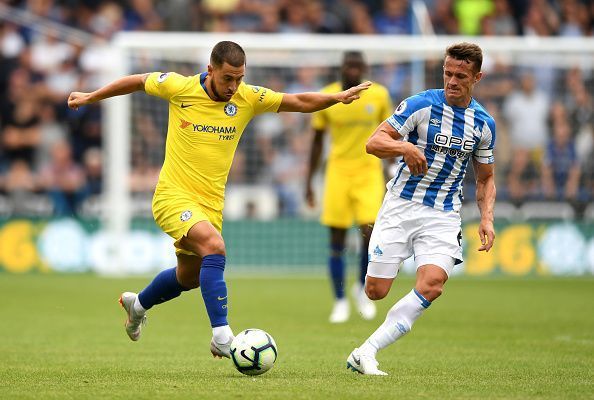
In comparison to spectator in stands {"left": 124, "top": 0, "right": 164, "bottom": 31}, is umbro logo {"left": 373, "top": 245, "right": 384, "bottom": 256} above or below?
below

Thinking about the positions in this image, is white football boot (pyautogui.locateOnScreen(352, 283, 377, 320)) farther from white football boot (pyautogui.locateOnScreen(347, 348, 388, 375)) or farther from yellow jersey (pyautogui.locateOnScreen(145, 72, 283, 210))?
white football boot (pyautogui.locateOnScreen(347, 348, 388, 375))

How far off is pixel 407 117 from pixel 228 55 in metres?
1.30

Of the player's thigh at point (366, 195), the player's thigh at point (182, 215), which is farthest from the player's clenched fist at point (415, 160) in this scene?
the player's thigh at point (366, 195)

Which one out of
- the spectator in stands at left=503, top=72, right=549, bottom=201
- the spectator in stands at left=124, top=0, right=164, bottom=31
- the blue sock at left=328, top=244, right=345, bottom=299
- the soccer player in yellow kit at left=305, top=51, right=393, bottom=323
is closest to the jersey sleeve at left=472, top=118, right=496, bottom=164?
the soccer player in yellow kit at left=305, top=51, right=393, bottom=323

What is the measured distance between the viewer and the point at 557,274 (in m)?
19.0

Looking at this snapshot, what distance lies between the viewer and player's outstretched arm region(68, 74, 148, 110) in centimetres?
814

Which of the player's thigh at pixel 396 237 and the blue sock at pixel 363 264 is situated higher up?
the player's thigh at pixel 396 237

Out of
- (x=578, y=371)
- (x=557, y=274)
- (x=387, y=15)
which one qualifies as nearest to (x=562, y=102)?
(x=557, y=274)

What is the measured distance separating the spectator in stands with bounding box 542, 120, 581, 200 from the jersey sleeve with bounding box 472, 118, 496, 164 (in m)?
11.7

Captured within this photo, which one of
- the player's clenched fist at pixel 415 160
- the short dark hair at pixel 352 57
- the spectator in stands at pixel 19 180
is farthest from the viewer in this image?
the spectator in stands at pixel 19 180

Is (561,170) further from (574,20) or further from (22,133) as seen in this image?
(22,133)

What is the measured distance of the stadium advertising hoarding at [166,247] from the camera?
18781 millimetres

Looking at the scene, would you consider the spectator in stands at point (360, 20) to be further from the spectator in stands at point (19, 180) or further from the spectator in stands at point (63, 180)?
the spectator in stands at point (19, 180)

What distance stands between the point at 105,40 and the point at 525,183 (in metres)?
8.61
